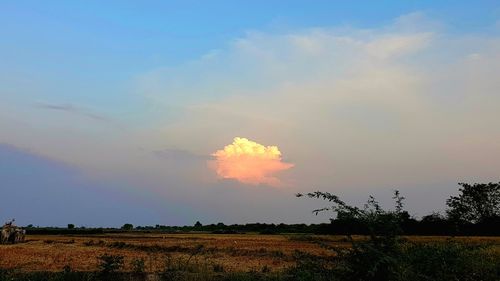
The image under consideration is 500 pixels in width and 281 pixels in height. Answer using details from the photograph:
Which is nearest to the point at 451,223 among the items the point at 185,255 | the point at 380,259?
the point at 380,259

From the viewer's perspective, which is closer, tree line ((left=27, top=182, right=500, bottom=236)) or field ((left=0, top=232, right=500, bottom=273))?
tree line ((left=27, top=182, right=500, bottom=236))

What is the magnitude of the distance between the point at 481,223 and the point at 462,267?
68.0 meters

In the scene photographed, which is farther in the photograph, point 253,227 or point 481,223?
point 253,227

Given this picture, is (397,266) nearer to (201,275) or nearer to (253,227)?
(201,275)

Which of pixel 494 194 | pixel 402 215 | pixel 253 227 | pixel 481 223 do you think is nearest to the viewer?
pixel 402 215

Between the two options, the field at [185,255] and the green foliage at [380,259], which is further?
the field at [185,255]

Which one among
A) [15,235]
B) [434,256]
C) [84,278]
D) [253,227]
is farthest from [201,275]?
[253,227]

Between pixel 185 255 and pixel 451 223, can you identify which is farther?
pixel 185 255

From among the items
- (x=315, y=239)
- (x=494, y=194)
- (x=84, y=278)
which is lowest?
(x=84, y=278)

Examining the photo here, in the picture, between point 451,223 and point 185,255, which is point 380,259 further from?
point 185,255

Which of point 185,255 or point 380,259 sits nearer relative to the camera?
point 380,259

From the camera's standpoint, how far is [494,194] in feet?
304

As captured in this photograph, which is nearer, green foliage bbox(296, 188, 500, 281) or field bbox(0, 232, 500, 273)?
green foliage bbox(296, 188, 500, 281)

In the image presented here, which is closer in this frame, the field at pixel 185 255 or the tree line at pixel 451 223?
the tree line at pixel 451 223
